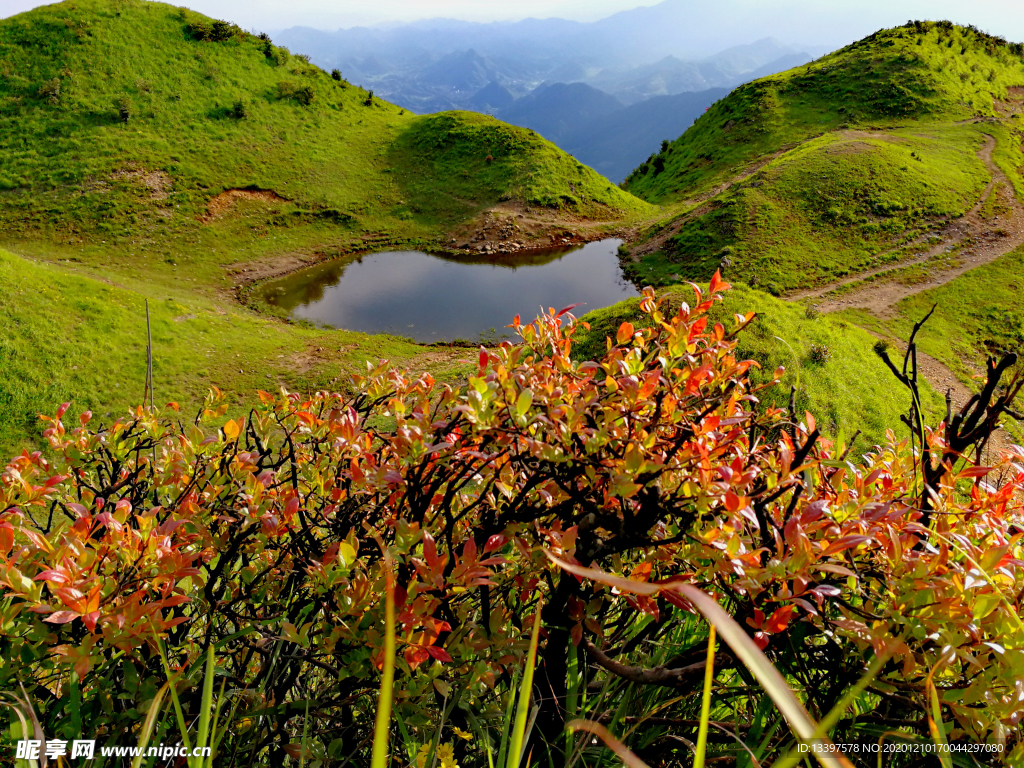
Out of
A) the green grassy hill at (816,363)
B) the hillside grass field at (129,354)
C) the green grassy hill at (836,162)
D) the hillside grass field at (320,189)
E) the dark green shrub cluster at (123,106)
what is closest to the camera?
the green grassy hill at (816,363)

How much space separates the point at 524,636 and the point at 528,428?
81 centimetres

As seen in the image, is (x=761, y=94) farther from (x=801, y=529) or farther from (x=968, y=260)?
(x=801, y=529)

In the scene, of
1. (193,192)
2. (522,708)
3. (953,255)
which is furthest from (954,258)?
(193,192)

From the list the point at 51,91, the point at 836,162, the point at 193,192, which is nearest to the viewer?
the point at 836,162

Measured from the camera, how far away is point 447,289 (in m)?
26.3

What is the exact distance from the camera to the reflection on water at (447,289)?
2298cm

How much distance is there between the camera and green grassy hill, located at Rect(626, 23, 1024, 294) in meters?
24.4

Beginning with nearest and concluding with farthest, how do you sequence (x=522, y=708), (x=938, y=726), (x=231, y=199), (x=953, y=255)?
(x=522, y=708) → (x=938, y=726) → (x=953, y=255) → (x=231, y=199)

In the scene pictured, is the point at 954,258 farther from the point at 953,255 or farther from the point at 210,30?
the point at 210,30

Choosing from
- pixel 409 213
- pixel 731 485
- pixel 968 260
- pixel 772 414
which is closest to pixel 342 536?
pixel 731 485

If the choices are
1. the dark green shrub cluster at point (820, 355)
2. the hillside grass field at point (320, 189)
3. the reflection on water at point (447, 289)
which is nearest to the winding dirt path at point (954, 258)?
the hillside grass field at point (320, 189)

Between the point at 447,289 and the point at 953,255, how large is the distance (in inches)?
891

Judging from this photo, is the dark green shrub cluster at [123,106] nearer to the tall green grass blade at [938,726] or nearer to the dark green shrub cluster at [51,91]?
the dark green shrub cluster at [51,91]

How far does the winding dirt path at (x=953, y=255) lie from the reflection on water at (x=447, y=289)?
8242mm
